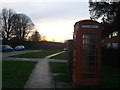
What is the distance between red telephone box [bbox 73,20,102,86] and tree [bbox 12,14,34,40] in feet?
201

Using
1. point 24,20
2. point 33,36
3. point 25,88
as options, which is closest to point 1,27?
point 24,20

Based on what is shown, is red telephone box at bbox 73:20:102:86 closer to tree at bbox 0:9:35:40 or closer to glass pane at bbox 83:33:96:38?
glass pane at bbox 83:33:96:38

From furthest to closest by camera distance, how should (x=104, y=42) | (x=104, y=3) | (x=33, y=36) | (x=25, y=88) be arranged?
1. (x=33, y=36)
2. (x=104, y=42)
3. (x=104, y=3)
4. (x=25, y=88)

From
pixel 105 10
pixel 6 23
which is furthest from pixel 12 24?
pixel 105 10

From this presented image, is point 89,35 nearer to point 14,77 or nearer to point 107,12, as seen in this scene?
point 14,77

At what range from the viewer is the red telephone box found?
316 inches

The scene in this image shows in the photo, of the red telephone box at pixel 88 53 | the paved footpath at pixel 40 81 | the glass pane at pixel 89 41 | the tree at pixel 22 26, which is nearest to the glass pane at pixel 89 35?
the red telephone box at pixel 88 53

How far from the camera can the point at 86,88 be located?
7844mm

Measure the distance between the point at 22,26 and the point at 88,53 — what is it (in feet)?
214

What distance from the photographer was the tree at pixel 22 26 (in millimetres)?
67588

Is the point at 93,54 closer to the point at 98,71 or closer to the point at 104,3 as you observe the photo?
the point at 98,71

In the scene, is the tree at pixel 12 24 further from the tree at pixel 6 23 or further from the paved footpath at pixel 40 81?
the paved footpath at pixel 40 81

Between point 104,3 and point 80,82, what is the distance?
12.0 meters

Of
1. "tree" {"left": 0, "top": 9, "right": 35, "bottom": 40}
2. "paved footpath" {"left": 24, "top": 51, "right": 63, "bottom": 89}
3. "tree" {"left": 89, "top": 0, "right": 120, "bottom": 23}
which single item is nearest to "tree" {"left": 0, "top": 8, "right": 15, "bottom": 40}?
"tree" {"left": 0, "top": 9, "right": 35, "bottom": 40}
